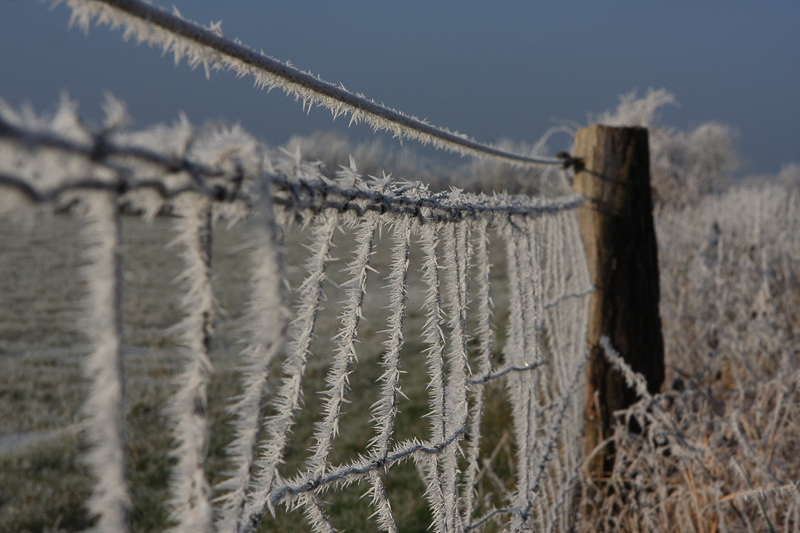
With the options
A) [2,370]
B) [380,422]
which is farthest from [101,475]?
[2,370]

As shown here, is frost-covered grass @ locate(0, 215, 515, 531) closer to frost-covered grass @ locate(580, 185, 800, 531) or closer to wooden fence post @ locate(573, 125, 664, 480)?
wooden fence post @ locate(573, 125, 664, 480)

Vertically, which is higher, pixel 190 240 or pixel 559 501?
pixel 190 240

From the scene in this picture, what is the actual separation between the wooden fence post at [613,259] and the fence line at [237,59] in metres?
1.14

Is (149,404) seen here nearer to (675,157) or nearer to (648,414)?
(648,414)

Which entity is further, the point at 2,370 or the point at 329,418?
the point at 2,370

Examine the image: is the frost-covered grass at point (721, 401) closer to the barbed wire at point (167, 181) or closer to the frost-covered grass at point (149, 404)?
the frost-covered grass at point (149, 404)

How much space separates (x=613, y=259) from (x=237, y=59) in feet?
6.35

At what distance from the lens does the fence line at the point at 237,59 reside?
22.9 inches

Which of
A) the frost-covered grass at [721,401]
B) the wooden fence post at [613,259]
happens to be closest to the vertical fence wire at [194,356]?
the frost-covered grass at [721,401]

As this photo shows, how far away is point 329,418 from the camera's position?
795 mm

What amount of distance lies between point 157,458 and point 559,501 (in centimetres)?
265

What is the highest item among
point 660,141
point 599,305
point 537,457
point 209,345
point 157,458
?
point 660,141

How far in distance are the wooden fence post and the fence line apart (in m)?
1.14

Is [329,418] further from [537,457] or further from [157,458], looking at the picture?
[157,458]
